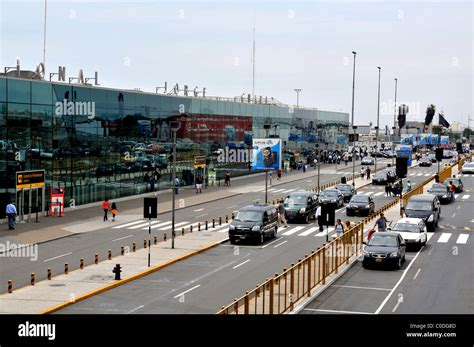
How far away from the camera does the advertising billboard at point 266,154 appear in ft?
202

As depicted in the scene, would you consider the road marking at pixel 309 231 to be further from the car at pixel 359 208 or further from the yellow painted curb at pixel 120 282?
the yellow painted curb at pixel 120 282

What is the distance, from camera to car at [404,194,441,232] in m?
43.2

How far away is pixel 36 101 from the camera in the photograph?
4934 centimetres

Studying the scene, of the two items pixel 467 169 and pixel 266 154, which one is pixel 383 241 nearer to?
pixel 266 154

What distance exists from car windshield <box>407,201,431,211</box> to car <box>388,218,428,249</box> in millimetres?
6510

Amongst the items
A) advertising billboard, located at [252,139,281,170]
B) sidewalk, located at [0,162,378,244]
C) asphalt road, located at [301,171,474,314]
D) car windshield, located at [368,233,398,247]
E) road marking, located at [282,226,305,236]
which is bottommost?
sidewalk, located at [0,162,378,244]

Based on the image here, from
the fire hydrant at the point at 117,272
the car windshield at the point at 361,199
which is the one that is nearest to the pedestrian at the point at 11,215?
the fire hydrant at the point at 117,272

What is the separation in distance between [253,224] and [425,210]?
37.3 ft

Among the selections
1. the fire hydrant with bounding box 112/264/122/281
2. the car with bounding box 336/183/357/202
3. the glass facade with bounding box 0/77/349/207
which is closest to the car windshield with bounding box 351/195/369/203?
the car with bounding box 336/183/357/202

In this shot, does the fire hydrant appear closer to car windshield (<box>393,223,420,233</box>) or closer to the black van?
the black van

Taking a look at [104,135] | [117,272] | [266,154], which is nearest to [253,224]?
[117,272]

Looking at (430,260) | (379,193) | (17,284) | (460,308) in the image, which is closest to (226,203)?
(379,193)
